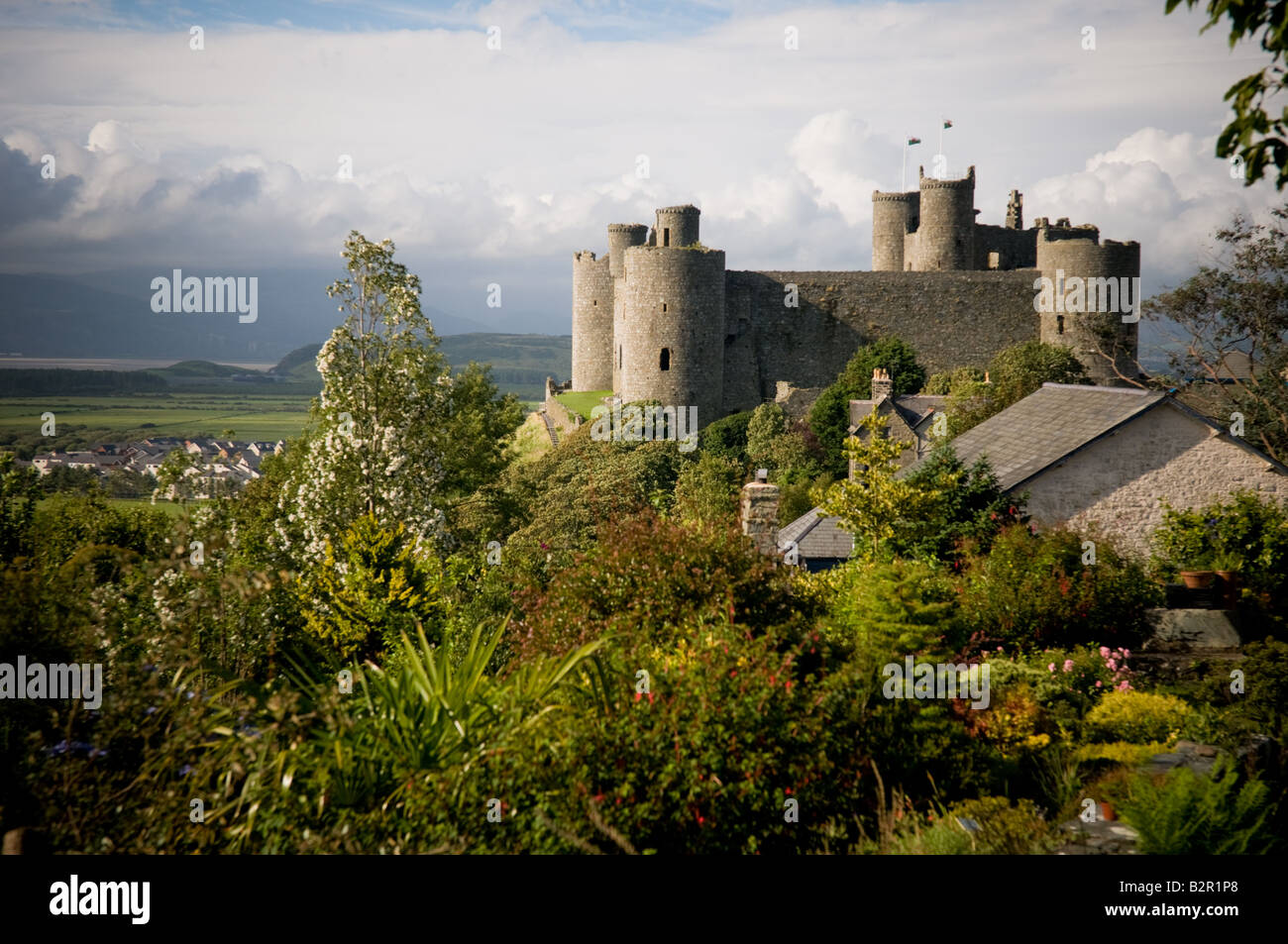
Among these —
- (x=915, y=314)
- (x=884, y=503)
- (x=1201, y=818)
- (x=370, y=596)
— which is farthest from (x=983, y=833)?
(x=915, y=314)

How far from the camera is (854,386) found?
42.1 meters

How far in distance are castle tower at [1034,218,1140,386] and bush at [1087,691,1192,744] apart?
43.8 metres

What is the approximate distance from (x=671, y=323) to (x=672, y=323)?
4 cm

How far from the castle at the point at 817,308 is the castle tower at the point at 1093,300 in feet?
0.23

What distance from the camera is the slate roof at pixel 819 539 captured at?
816 inches

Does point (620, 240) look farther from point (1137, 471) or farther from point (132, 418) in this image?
point (1137, 471)

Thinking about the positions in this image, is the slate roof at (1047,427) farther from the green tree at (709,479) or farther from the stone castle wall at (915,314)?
the stone castle wall at (915,314)

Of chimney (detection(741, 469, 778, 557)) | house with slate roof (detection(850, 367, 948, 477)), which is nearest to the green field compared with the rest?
chimney (detection(741, 469, 778, 557))

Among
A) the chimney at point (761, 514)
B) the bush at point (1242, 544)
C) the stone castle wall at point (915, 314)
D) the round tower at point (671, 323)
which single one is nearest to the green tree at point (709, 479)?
the bush at point (1242, 544)

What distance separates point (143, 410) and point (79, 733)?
4681 cm

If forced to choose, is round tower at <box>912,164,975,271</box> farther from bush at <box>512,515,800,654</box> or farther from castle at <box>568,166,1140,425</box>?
bush at <box>512,515,800,654</box>

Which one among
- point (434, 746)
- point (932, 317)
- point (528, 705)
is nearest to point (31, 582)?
point (434, 746)

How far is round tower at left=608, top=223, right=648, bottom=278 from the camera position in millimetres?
52969

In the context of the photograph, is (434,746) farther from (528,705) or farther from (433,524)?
(433,524)
